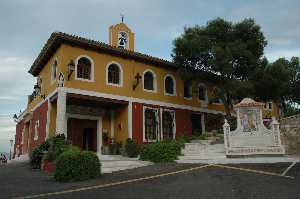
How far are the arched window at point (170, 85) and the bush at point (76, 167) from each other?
11.9 metres

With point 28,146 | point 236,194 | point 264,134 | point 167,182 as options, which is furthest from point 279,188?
point 28,146

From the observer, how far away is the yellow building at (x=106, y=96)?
722 inches

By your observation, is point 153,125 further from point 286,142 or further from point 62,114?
point 286,142

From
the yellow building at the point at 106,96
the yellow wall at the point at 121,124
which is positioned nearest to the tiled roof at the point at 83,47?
the yellow building at the point at 106,96

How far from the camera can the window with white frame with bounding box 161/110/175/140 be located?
2225 centimetres

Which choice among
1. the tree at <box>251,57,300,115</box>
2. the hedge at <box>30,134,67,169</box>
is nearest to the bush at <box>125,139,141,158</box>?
the hedge at <box>30,134,67,169</box>

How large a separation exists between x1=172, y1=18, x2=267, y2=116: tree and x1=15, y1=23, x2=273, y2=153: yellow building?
1478 mm

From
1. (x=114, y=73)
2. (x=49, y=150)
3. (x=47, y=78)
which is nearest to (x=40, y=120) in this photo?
(x=47, y=78)

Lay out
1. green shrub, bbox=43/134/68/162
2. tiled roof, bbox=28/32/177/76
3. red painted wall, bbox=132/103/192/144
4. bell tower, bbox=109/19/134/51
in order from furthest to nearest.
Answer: bell tower, bbox=109/19/134/51
red painted wall, bbox=132/103/192/144
tiled roof, bbox=28/32/177/76
green shrub, bbox=43/134/68/162

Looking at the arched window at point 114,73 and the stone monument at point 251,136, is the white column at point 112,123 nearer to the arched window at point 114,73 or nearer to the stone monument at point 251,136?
the arched window at point 114,73

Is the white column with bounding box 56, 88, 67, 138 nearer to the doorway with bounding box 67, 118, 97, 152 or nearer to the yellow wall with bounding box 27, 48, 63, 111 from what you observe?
the yellow wall with bounding box 27, 48, 63, 111

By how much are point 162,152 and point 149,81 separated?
6.86m

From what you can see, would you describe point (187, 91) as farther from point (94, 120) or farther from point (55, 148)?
point (55, 148)

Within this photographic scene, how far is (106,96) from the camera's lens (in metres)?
19.2
